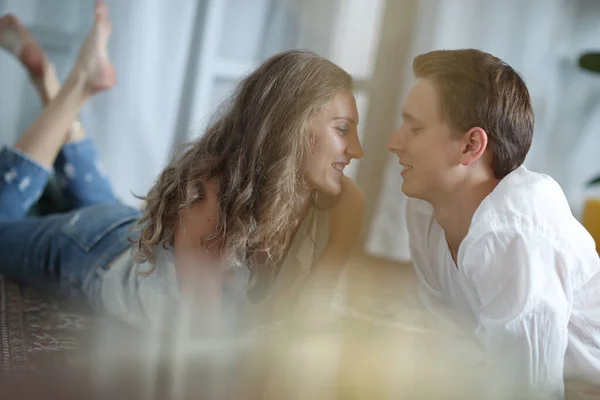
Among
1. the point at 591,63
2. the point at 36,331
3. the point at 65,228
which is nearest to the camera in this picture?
the point at 591,63

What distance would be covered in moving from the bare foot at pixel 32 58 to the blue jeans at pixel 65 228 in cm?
10

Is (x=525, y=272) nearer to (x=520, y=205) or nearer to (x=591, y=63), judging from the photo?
(x=520, y=205)

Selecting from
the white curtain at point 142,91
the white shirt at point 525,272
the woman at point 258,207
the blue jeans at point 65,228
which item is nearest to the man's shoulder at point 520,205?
the white shirt at point 525,272

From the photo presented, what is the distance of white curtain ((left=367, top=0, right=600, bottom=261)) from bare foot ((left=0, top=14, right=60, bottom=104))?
0.66 metres

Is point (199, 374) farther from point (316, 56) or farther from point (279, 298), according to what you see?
point (316, 56)

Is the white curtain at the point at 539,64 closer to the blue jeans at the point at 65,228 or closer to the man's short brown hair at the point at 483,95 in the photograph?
the man's short brown hair at the point at 483,95

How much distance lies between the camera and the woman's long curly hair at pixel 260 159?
1.85 feet

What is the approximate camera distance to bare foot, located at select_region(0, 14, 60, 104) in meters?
0.98

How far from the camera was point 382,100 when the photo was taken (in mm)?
537

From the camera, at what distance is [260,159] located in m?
0.59

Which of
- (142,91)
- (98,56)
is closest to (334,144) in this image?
(142,91)

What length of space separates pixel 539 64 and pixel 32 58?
752 mm

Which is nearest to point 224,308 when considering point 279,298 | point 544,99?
point 279,298

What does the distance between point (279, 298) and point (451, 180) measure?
20 cm
